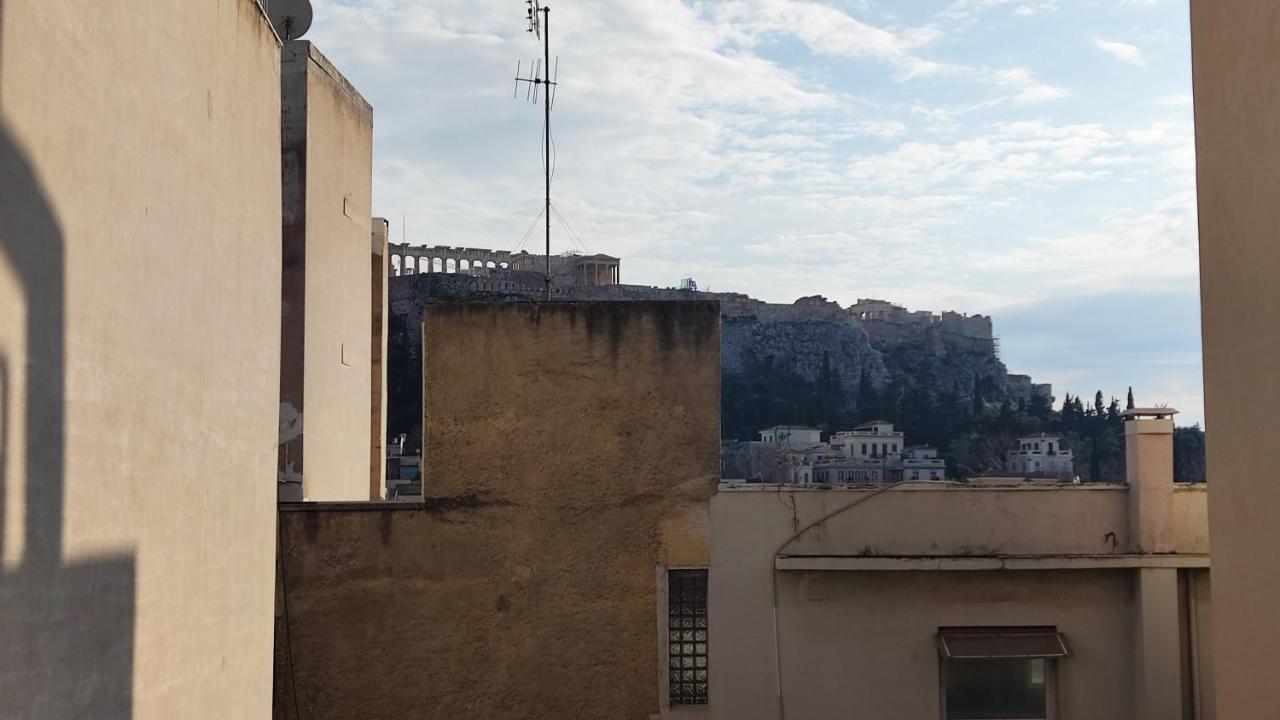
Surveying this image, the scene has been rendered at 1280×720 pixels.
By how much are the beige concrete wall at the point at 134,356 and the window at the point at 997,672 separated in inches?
209

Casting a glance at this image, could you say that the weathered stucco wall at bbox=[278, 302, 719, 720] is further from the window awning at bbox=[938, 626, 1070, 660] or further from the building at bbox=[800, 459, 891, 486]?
the building at bbox=[800, 459, 891, 486]

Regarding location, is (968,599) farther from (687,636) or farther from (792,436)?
(792,436)

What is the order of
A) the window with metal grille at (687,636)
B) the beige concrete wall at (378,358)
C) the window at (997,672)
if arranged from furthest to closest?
the beige concrete wall at (378,358)
the window at (997,672)
the window with metal grille at (687,636)

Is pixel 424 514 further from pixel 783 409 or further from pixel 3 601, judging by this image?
pixel 783 409

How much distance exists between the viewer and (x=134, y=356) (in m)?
4.85

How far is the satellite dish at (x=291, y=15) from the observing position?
35.5ft

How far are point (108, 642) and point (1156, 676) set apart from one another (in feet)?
25.7

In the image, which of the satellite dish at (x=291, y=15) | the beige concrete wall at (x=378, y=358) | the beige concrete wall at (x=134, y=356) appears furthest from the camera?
the beige concrete wall at (x=378, y=358)

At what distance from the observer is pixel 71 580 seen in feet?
14.1

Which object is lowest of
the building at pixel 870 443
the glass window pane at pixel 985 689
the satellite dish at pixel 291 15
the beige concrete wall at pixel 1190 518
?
the glass window pane at pixel 985 689

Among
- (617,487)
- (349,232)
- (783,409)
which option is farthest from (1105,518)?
(783,409)

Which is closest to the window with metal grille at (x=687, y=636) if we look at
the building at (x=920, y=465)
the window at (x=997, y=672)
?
the window at (x=997, y=672)

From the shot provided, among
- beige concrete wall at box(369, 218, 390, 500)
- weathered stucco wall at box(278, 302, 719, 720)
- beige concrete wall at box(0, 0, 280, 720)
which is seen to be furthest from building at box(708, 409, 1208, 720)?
beige concrete wall at box(369, 218, 390, 500)

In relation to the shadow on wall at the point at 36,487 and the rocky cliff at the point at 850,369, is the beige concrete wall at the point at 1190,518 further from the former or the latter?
the rocky cliff at the point at 850,369
